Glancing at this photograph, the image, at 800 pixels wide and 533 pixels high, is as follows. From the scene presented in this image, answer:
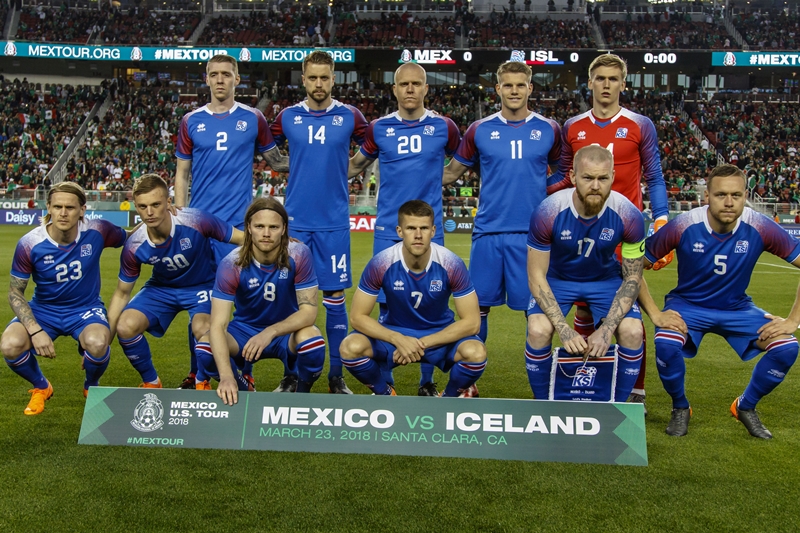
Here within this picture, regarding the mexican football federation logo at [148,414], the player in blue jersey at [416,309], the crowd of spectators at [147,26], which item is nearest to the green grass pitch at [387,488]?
the mexican football federation logo at [148,414]

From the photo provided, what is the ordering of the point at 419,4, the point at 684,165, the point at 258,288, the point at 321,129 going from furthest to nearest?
the point at 419,4 < the point at 684,165 < the point at 321,129 < the point at 258,288

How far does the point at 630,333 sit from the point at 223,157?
317 cm

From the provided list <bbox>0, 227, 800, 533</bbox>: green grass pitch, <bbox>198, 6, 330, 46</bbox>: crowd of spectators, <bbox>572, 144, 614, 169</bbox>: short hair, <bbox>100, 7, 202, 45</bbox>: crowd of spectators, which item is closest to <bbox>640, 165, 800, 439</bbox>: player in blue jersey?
<bbox>0, 227, 800, 533</bbox>: green grass pitch

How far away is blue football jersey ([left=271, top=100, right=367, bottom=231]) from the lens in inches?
218

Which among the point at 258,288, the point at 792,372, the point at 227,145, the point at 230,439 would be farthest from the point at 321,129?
the point at 792,372

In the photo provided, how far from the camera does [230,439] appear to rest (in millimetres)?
3900

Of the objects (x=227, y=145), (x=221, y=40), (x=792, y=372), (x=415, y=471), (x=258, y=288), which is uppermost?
(x=221, y=40)

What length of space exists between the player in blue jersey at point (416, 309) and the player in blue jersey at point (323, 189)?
960 mm

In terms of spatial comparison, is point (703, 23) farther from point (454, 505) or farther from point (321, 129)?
point (454, 505)

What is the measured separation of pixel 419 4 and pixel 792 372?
119 feet

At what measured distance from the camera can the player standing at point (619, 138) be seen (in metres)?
5.11

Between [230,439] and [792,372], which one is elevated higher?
[230,439]

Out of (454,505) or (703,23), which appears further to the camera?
(703,23)

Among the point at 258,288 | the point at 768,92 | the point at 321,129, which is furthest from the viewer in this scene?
the point at 768,92
